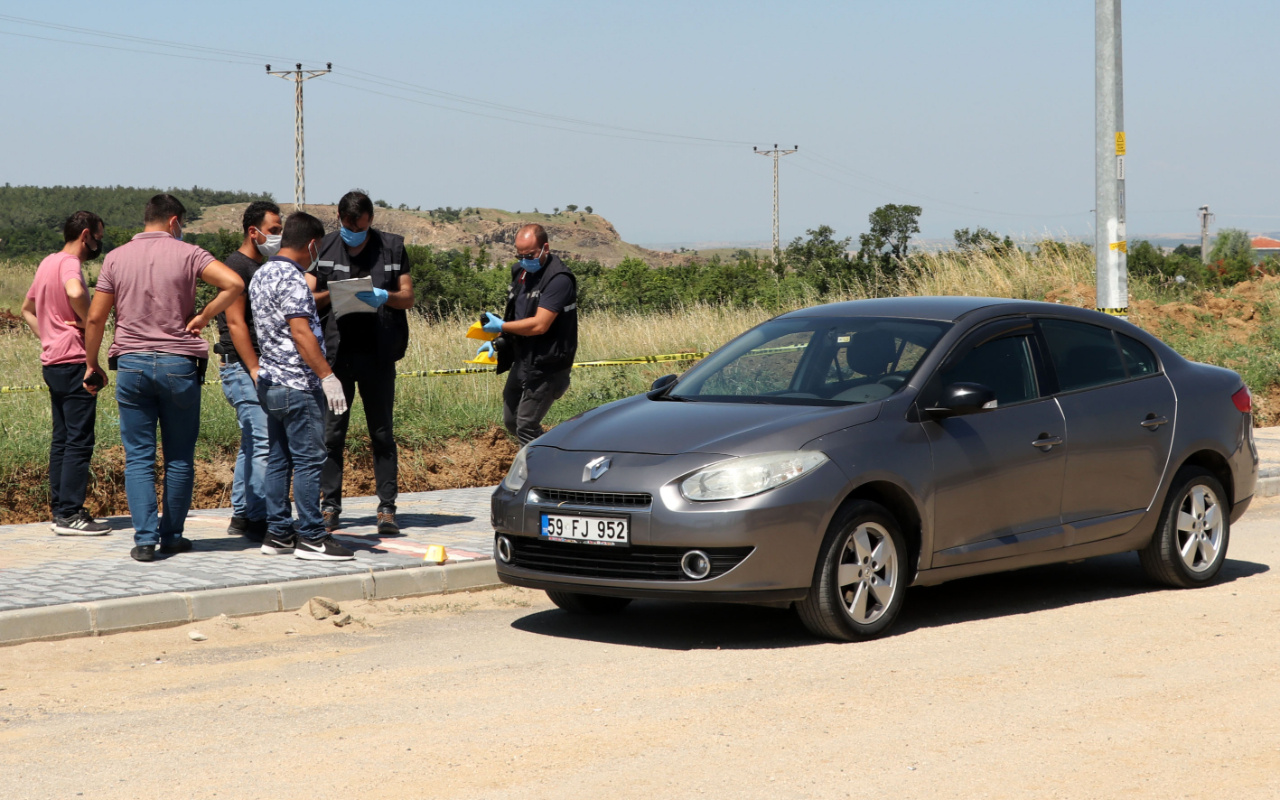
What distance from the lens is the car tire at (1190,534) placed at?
8141 mm

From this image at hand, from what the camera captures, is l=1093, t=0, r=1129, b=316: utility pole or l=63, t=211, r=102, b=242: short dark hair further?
l=1093, t=0, r=1129, b=316: utility pole

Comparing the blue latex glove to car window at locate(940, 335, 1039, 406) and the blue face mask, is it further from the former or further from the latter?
car window at locate(940, 335, 1039, 406)

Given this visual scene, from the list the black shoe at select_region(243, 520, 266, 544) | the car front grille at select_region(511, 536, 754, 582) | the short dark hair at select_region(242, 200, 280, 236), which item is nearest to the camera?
the car front grille at select_region(511, 536, 754, 582)

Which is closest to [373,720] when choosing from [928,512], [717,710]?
[717,710]

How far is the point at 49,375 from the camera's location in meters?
9.57

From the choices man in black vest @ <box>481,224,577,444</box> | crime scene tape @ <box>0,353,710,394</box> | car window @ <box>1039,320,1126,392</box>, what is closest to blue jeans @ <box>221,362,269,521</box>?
man in black vest @ <box>481,224,577,444</box>

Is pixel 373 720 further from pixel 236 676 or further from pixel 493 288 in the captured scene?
pixel 493 288

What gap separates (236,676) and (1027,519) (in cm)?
406

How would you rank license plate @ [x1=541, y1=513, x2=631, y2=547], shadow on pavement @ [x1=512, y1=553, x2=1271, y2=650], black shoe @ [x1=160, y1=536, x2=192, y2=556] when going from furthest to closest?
black shoe @ [x1=160, y1=536, x2=192, y2=556] < shadow on pavement @ [x1=512, y1=553, x2=1271, y2=650] < license plate @ [x1=541, y1=513, x2=631, y2=547]

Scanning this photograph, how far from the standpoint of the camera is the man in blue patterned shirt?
8141 millimetres

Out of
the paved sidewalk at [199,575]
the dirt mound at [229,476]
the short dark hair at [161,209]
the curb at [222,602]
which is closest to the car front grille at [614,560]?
the curb at [222,602]

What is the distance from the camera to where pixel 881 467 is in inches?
265

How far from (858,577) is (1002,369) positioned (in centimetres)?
158

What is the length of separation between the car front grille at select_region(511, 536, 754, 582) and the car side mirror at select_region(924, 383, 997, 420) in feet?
4.52
